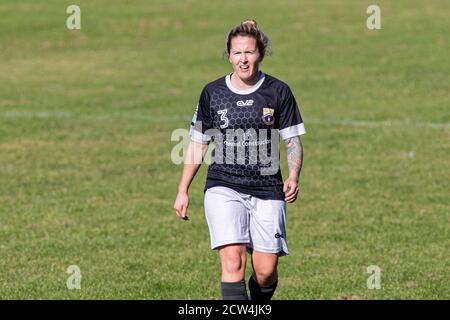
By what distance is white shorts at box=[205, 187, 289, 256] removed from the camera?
8711 millimetres

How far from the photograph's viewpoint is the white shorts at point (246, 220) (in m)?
8.71

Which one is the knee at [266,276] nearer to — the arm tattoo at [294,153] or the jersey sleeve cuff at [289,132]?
the arm tattoo at [294,153]

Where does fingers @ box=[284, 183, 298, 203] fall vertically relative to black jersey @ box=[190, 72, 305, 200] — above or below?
below

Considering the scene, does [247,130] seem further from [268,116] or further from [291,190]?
[291,190]

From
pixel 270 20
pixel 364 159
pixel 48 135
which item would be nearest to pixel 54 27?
pixel 270 20

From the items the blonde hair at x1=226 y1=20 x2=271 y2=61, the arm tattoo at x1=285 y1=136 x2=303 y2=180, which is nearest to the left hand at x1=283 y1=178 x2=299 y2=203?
the arm tattoo at x1=285 y1=136 x2=303 y2=180

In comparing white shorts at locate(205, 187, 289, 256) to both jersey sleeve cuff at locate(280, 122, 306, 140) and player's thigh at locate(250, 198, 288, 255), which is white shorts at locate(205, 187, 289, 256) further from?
jersey sleeve cuff at locate(280, 122, 306, 140)

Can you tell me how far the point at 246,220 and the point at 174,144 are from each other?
10.7 meters

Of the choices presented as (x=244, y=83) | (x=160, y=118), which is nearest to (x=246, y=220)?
(x=244, y=83)

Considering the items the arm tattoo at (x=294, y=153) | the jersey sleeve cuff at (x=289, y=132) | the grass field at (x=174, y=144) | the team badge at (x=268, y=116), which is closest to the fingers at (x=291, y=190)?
the arm tattoo at (x=294, y=153)

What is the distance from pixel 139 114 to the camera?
2308 centimetres

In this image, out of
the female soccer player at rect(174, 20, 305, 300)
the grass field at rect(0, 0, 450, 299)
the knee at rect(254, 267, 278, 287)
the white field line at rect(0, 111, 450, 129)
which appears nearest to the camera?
the female soccer player at rect(174, 20, 305, 300)

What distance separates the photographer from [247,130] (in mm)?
8742
